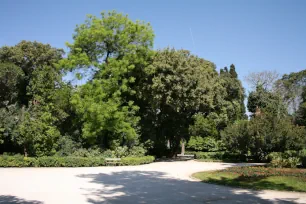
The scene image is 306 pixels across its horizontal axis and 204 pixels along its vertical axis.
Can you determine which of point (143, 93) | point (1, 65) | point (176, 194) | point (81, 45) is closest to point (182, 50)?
point (143, 93)

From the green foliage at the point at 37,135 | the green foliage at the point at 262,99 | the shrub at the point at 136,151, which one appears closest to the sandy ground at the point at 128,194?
the green foliage at the point at 37,135

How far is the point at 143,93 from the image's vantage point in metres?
29.8

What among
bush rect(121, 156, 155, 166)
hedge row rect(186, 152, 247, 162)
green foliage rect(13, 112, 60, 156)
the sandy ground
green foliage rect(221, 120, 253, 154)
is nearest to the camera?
the sandy ground

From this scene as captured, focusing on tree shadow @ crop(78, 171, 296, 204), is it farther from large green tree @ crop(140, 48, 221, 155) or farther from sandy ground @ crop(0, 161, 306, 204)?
large green tree @ crop(140, 48, 221, 155)

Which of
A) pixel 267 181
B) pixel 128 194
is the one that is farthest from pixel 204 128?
pixel 128 194

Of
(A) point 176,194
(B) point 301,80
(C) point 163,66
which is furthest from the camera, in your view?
(B) point 301,80

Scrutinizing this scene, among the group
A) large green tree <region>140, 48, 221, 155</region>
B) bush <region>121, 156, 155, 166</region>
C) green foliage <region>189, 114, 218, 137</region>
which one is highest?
large green tree <region>140, 48, 221, 155</region>

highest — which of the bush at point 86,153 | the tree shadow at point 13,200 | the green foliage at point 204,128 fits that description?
the green foliage at point 204,128

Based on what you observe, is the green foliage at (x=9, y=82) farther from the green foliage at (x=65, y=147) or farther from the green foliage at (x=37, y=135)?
the green foliage at (x=65, y=147)

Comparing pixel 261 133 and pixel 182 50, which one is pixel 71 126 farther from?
pixel 261 133

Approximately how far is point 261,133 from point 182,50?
11.7 meters

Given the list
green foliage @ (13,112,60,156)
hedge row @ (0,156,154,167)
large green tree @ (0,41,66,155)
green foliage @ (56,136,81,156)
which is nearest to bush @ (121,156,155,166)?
hedge row @ (0,156,154,167)

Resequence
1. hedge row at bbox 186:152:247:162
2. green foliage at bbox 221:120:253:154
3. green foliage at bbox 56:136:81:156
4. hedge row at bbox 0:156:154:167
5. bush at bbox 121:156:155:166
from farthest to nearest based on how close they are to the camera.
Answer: hedge row at bbox 186:152:247:162
green foliage at bbox 221:120:253:154
green foliage at bbox 56:136:81:156
bush at bbox 121:156:155:166
hedge row at bbox 0:156:154:167

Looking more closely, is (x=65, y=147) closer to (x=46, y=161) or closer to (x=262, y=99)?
(x=46, y=161)
